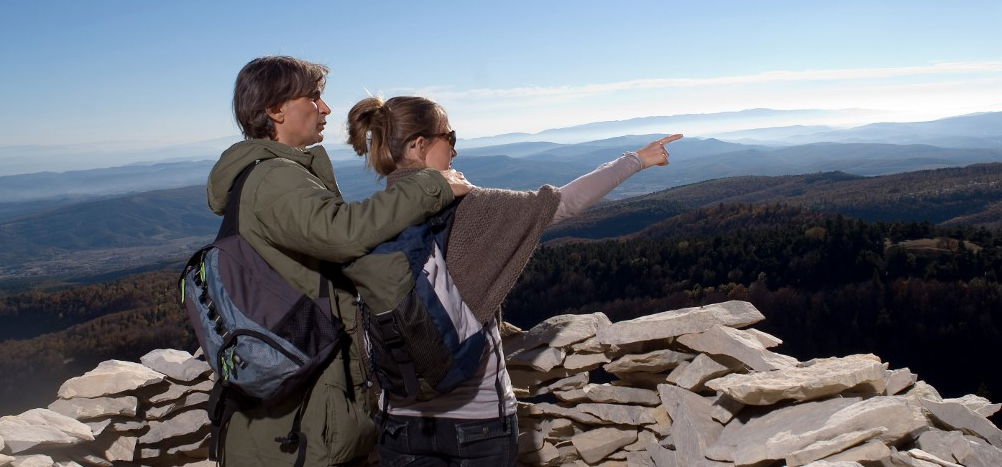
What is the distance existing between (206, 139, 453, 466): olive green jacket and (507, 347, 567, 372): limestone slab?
239cm

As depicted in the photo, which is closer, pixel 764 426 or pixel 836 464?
pixel 836 464

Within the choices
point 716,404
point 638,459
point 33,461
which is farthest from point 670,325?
point 33,461

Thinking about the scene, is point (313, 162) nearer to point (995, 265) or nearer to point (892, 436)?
point (892, 436)

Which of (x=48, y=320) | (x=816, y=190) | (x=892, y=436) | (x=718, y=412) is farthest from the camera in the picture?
(x=816, y=190)

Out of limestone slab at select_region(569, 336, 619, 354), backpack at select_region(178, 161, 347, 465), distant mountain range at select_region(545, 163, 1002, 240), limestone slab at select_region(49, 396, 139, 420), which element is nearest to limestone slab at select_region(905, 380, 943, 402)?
limestone slab at select_region(569, 336, 619, 354)

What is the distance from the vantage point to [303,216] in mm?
2406

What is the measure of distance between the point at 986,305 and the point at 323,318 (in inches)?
373

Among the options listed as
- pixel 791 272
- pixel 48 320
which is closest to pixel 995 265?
pixel 791 272

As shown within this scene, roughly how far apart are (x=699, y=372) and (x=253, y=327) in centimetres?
304

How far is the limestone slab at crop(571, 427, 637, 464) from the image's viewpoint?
17.6 feet

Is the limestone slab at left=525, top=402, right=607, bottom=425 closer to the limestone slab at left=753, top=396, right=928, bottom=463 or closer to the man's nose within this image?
the limestone slab at left=753, top=396, right=928, bottom=463

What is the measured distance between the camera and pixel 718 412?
441 cm

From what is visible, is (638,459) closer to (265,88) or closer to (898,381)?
(898,381)

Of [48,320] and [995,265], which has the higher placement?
[995,265]
